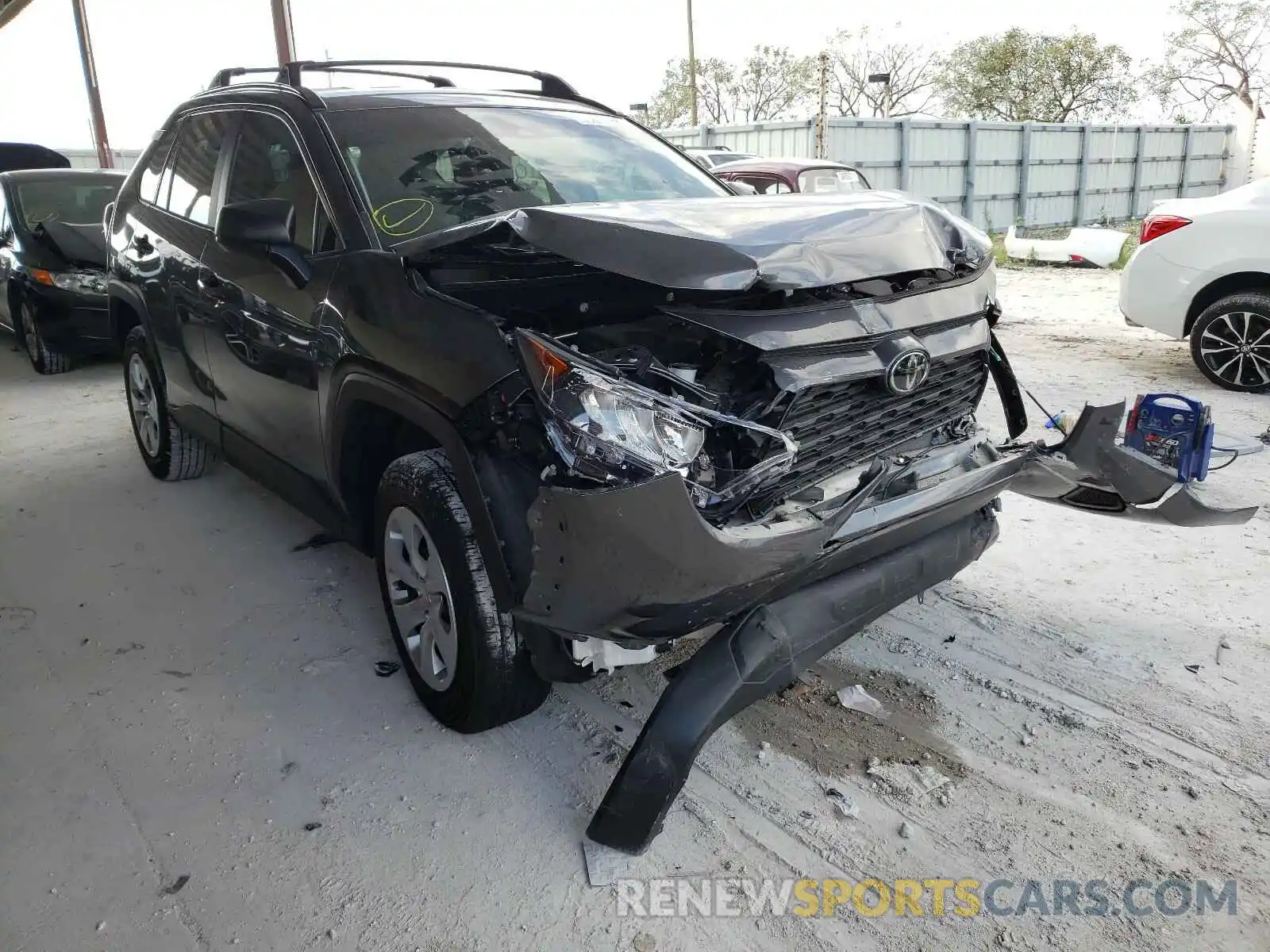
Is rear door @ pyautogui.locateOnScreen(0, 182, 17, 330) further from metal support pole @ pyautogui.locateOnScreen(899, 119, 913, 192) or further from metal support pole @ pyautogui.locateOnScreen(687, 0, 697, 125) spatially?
metal support pole @ pyautogui.locateOnScreen(687, 0, 697, 125)

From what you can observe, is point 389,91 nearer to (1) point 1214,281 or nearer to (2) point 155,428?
(2) point 155,428

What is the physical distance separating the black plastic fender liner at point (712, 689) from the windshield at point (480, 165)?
1.55m

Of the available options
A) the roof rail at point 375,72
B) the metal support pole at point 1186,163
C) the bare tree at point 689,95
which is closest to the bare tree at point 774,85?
the bare tree at point 689,95

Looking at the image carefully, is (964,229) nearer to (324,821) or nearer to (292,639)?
(324,821)

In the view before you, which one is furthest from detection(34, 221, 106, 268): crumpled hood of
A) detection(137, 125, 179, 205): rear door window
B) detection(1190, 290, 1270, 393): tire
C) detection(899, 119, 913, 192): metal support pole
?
detection(899, 119, 913, 192): metal support pole

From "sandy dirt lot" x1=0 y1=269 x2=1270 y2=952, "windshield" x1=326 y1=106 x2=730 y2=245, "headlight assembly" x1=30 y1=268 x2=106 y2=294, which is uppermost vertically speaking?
"windshield" x1=326 y1=106 x2=730 y2=245

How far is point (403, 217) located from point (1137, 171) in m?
24.1

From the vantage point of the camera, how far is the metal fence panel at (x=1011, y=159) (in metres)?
18.0

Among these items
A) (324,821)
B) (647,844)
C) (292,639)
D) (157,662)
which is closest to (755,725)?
(647,844)

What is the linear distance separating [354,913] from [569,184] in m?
2.37

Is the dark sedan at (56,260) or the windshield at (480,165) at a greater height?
the windshield at (480,165)

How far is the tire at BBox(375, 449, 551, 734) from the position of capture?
251 centimetres

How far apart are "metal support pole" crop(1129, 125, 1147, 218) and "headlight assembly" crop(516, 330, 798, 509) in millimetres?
24262

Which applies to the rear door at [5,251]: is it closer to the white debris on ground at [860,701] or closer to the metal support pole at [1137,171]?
the white debris on ground at [860,701]
